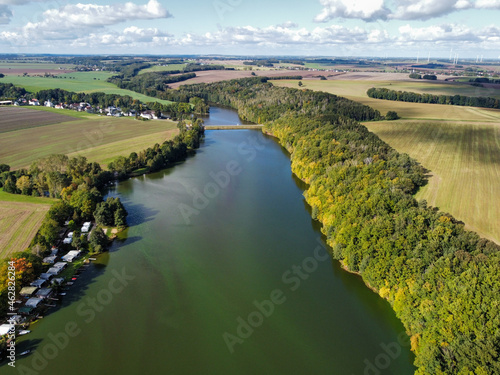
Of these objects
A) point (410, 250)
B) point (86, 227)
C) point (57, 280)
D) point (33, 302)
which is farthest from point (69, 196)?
point (410, 250)

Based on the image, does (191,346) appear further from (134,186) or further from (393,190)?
(134,186)

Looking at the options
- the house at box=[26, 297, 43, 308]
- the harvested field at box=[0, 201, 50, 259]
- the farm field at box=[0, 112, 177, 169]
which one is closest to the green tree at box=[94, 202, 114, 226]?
the harvested field at box=[0, 201, 50, 259]

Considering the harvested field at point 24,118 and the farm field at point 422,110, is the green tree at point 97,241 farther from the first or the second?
the farm field at point 422,110

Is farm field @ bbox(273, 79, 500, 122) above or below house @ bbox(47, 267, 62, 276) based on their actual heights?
above

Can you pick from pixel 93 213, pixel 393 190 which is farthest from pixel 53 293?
pixel 393 190

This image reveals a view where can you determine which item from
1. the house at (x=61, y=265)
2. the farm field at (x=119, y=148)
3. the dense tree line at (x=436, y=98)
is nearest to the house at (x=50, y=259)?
the house at (x=61, y=265)

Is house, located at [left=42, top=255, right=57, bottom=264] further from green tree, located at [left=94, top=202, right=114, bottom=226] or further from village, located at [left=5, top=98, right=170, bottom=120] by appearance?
village, located at [left=5, top=98, right=170, bottom=120]

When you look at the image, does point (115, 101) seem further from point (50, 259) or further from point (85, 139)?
point (50, 259)
